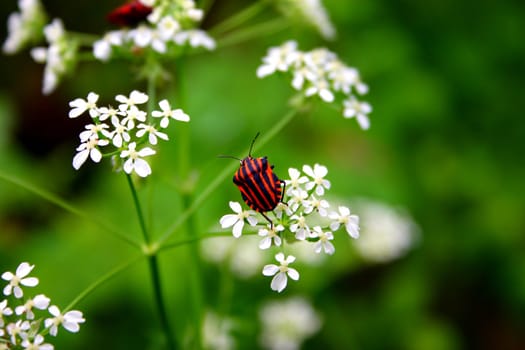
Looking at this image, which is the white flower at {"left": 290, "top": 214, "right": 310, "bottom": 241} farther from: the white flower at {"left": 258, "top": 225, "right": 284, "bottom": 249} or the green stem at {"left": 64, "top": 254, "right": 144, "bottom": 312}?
the green stem at {"left": 64, "top": 254, "right": 144, "bottom": 312}

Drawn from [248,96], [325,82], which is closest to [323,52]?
[325,82]

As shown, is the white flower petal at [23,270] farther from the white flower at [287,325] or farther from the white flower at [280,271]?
the white flower at [287,325]

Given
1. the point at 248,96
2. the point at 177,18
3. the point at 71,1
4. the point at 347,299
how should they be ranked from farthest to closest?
the point at 71,1
the point at 248,96
the point at 347,299
the point at 177,18

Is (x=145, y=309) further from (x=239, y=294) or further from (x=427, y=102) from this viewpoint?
(x=427, y=102)

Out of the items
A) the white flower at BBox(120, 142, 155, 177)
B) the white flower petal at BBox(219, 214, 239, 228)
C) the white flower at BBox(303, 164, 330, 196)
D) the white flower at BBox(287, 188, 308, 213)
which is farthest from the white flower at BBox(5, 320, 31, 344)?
the white flower at BBox(303, 164, 330, 196)

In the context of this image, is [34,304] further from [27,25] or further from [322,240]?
[27,25]

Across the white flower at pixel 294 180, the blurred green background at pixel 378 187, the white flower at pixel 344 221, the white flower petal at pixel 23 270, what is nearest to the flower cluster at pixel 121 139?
the white flower petal at pixel 23 270
